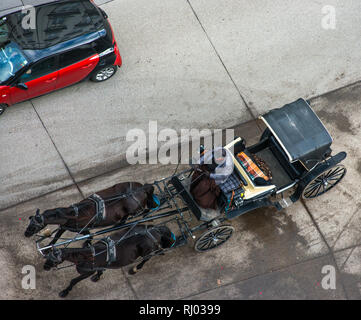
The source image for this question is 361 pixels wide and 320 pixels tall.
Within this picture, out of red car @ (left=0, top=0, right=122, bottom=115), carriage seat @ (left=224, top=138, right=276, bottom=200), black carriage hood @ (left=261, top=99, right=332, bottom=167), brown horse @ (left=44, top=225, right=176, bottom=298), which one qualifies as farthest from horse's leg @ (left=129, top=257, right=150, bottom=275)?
red car @ (left=0, top=0, right=122, bottom=115)

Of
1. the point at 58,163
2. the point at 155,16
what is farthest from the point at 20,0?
the point at 58,163

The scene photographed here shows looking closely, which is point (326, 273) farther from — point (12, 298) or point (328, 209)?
point (12, 298)

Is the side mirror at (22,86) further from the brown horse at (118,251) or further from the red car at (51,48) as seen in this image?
the brown horse at (118,251)

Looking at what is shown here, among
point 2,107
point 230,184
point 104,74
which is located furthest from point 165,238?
point 2,107

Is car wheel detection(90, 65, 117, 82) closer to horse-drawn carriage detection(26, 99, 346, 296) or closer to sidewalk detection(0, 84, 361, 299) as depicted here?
sidewalk detection(0, 84, 361, 299)

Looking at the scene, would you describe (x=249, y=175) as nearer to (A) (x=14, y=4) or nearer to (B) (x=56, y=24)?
(B) (x=56, y=24)

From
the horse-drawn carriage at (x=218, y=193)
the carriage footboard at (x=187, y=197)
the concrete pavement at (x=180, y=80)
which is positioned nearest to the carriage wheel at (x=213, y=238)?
the horse-drawn carriage at (x=218, y=193)
